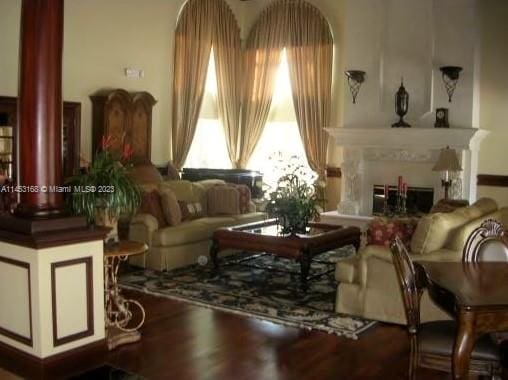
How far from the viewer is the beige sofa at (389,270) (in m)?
4.48

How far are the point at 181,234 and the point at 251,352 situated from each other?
2.59m

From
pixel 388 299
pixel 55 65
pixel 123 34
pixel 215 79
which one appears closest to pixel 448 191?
pixel 388 299

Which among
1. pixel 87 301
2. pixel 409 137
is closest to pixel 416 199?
Result: pixel 409 137

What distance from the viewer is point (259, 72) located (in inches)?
395

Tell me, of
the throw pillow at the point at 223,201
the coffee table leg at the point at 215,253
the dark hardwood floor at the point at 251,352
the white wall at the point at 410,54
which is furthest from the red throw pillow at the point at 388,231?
the white wall at the point at 410,54

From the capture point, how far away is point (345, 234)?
593 cm

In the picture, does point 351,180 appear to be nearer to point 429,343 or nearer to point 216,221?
point 216,221

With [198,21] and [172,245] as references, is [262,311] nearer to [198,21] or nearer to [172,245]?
[172,245]

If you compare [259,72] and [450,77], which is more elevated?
[259,72]

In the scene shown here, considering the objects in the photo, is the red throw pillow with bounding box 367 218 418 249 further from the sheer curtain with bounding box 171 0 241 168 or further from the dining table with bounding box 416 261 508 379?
the sheer curtain with bounding box 171 0 241 168

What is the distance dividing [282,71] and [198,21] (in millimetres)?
1620

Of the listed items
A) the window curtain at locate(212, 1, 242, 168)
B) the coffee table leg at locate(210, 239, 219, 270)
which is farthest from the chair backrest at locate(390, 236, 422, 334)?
the window curtain at locate(212, 1, 242, 168)

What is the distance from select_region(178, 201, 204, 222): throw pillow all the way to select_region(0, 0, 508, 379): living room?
39 millimetres

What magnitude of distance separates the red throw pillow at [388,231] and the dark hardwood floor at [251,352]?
75 cm
